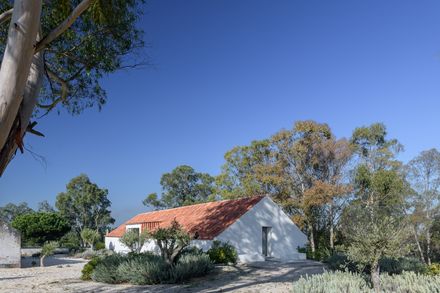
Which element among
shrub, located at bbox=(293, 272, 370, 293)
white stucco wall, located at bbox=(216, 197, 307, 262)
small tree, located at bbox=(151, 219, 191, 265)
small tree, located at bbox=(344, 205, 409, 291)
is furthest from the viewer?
white stucco wall, located at bbox=(216, 197, 307, 262)

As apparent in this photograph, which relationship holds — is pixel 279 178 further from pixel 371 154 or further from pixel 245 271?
pixel 245 271

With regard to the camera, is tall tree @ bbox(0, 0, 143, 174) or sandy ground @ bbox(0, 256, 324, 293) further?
sandy ground @ bbox(0, 256, 324, 293)

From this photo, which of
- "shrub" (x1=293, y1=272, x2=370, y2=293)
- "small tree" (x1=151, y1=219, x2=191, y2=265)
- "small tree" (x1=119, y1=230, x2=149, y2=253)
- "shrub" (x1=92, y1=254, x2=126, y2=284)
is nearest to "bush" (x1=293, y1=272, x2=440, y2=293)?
"shrub" (x1=293, y1=272, x2=370, y2=293)


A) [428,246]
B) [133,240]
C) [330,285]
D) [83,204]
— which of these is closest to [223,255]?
[133,240]

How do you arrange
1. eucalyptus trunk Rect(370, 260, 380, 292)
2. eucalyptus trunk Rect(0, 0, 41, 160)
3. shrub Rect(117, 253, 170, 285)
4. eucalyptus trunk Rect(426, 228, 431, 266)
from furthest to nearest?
1. eucalyptus trunk Rect(426, 228, 431, 266)
2. shrub Rect(117, 253, 170, 285)
3. eucalyptus trunk Rect(370, 260, 380, 292)
4. eucalyptus trunk Rect(0, 0, 41, 160)

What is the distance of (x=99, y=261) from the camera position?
709 inches

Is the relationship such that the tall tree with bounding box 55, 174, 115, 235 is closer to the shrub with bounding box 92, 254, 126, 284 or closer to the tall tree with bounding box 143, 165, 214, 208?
the tall tree with bounding box 143, 165, 214, 208

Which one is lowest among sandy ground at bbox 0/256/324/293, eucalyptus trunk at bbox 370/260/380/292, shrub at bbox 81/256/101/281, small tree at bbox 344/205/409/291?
sandy ground at bbox 0/256/324/293

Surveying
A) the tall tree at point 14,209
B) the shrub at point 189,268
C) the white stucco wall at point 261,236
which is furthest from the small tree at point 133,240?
the tall tree at point 14,209

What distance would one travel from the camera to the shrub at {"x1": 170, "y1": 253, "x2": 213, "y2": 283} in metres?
14.9

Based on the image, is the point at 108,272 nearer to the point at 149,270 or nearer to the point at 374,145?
the point at 149,270

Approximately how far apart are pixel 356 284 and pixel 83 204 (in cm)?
5553

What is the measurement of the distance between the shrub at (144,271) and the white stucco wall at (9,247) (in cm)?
1429

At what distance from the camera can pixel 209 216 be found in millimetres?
28141
